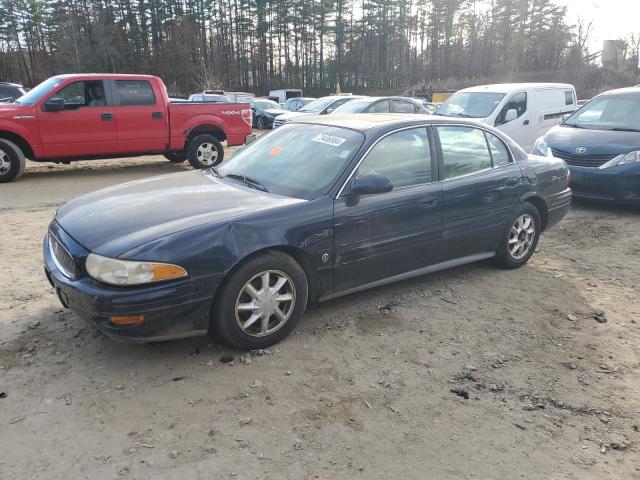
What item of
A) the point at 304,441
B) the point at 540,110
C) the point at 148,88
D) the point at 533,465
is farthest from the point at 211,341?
the point at 540,110

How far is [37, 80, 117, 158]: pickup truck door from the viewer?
9.41 metres

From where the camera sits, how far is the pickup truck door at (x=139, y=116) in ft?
32.7

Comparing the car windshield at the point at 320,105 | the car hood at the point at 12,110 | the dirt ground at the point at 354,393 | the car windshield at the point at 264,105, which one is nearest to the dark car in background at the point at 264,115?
the car windshield at the point at 264,105

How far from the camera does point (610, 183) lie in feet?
23.7

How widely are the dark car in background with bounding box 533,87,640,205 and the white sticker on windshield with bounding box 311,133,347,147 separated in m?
4.84

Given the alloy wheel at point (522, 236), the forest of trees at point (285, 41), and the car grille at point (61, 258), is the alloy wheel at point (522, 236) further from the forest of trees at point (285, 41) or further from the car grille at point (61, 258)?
the forest of trees at point (285, 41)

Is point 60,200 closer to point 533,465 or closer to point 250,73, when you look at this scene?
point 533,465

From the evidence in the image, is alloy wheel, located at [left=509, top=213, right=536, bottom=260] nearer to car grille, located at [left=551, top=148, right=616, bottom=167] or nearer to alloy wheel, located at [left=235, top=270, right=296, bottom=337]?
alloy wheel, located at [left=235, top=270, right=296, bottom=337]

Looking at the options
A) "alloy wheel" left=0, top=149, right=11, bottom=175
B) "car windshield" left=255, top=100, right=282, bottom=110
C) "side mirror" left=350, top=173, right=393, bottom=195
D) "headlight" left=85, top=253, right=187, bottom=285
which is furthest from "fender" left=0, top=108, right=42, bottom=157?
"car windshield" left=255, top=100, right=282, bottom=110

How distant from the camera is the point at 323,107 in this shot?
644 inches

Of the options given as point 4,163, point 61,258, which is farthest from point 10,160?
point 61,258

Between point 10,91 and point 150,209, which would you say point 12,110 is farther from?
point 150,209

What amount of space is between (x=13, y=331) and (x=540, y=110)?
1090 centimetres

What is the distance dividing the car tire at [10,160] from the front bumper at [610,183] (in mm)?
9494
